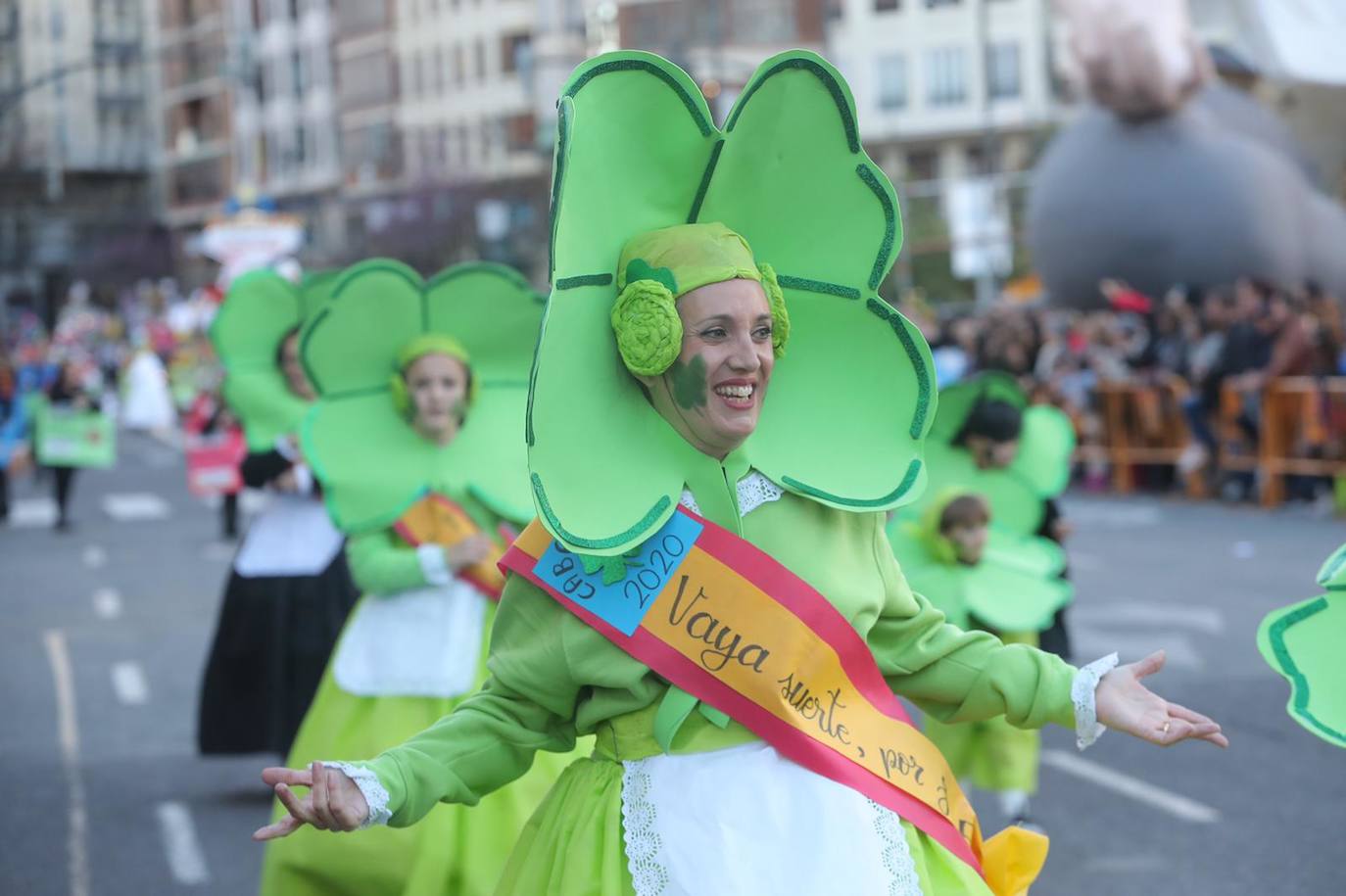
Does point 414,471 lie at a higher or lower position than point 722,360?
lower

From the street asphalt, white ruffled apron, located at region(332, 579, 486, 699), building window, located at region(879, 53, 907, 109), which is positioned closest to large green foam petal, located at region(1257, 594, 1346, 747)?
white ruffled apron, located at region(332, 579, 486, 699)

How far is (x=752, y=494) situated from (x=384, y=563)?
2.39 meters

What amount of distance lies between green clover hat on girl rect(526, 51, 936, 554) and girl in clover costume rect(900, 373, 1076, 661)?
11.8 feet

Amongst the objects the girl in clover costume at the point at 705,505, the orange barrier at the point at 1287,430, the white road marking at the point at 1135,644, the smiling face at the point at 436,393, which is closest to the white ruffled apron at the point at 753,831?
the girl in clover costume at the point at 705,505

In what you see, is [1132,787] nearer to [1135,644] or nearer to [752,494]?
[1135,644]

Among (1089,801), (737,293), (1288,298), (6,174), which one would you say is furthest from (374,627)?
(6,174)

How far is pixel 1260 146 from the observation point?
76.6ft

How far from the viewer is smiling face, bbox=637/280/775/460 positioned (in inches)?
134

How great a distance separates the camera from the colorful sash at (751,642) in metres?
3.42

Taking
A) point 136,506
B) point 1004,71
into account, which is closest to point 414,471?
point 136,506

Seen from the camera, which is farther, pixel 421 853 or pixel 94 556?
pixel 94 556

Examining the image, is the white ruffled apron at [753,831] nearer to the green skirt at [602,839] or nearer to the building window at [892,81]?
the green skirt at [602,839]

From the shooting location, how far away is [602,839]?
3.39 meters

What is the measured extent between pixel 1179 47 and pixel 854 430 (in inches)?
800
